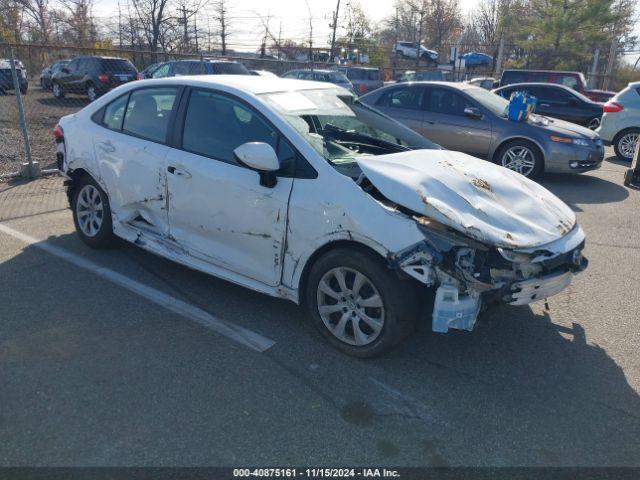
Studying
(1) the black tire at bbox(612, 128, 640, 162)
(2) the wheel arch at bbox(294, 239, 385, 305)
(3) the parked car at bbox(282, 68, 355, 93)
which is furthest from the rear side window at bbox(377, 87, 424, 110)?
(3) the parked car at bbox(282, 68, 355, 93)

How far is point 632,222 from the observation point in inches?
272

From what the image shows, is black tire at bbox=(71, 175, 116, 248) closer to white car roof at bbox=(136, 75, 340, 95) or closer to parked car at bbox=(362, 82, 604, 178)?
white car roof at bbox=(136, 75, 340, 95)

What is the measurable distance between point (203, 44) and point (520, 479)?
35.4 metres

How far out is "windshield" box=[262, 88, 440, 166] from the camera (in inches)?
153

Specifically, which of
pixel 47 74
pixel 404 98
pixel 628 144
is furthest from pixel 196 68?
pixel 47 74

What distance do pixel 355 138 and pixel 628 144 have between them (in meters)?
9.69

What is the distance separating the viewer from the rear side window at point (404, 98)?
32.2 ft

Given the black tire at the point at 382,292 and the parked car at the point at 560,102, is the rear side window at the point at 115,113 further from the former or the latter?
the parked car at the point at 560,102

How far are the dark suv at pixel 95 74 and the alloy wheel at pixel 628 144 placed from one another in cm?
1461

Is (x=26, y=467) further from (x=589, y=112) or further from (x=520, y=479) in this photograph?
(x=589, y=112)

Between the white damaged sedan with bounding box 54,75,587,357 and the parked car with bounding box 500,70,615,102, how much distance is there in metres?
14.0

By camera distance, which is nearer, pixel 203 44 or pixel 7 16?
pixel 7 16

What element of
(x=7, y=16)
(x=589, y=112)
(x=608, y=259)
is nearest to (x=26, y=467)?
(x=608, y=259)

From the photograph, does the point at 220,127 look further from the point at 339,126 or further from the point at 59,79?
the point at 59,79
